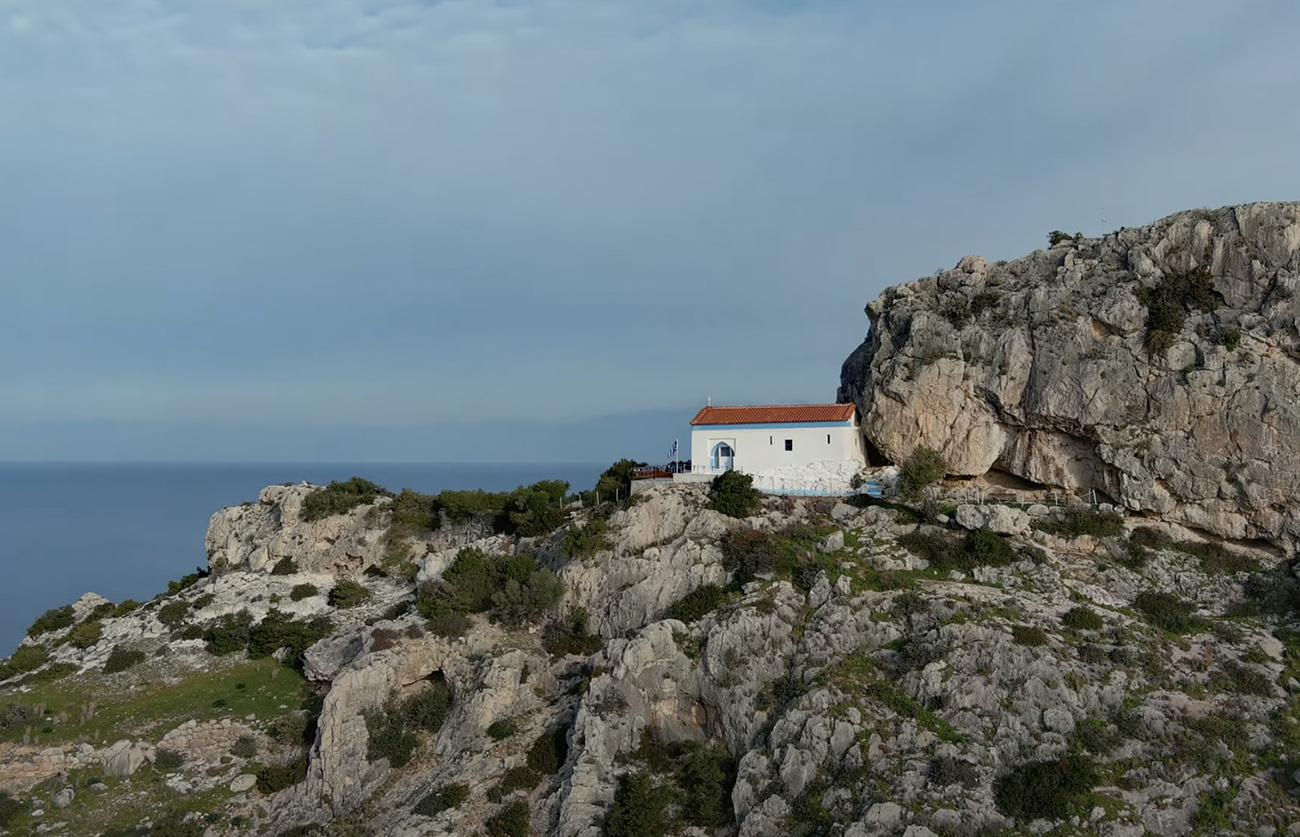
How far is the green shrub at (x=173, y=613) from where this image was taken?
142 feet

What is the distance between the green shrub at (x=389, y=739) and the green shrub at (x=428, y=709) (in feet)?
1.66

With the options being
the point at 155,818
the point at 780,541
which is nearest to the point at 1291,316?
the point at 780,541

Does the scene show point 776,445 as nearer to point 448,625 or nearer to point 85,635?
point 448,625

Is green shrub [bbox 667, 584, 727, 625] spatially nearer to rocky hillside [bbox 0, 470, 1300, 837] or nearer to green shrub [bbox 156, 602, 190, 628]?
rocky hillside [bbox 0, 470, 1300, 837]

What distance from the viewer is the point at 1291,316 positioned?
35250 millimetres

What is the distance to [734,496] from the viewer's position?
39.9 metres

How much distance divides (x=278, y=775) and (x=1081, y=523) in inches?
1398

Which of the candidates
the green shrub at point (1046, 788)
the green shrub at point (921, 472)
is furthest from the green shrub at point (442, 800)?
the green shrub at point (921, 472)

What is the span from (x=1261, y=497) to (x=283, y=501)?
52232mm

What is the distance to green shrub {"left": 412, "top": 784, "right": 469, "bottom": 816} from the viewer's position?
29531mm

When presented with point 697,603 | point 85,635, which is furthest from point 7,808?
point 697,603

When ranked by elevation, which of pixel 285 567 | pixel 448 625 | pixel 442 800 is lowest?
pixel 442 800

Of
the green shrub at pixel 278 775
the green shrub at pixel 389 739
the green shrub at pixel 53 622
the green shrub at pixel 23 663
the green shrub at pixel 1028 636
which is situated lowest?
the green shrub at pixel 278 775

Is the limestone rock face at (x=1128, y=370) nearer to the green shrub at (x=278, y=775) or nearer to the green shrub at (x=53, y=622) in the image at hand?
the green shrub at (x=278, y=775)
